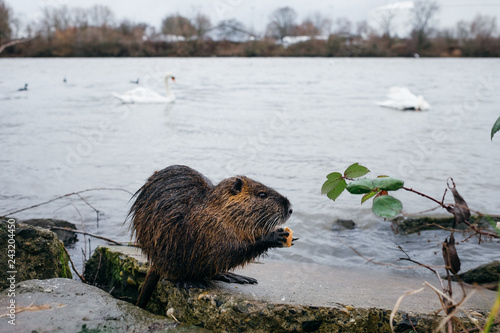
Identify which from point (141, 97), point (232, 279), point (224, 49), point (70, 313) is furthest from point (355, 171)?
point (224, 49)

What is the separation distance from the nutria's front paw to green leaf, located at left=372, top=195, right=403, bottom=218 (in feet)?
3.81

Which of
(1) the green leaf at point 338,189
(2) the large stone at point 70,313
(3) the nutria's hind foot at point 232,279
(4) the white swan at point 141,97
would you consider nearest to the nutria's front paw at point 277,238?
(3) the nutria's hind foot at point 232,279

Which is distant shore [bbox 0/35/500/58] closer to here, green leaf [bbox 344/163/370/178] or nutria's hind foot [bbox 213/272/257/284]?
nutria's hind foot [bbox 213/272/257/284]

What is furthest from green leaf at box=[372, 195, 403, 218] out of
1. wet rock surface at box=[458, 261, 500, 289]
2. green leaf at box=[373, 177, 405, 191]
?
wet rock surface at box=[458, 261, 500, 289]

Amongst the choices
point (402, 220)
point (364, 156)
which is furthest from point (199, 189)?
point (364, 156)

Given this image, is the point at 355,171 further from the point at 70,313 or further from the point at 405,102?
the point at 405,102

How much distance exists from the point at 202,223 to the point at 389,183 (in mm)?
1376

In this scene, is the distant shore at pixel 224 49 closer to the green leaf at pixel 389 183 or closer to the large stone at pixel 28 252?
the large stone at pixel 28 252

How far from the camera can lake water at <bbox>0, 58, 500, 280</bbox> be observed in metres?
6.20

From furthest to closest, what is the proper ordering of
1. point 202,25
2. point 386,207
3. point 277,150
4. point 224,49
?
1. point 224,49
2. point 202,25
3. point 277,150
4. point 386,207

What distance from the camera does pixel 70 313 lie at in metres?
2.84

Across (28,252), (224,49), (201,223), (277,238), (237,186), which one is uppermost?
(224,49)

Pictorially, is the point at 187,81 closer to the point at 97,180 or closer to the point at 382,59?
the point at 97,180

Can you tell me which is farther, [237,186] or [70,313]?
[237,186]
